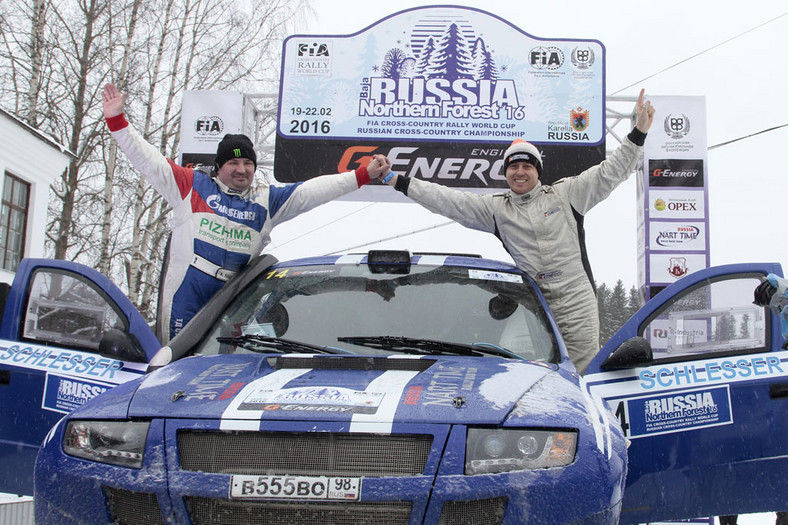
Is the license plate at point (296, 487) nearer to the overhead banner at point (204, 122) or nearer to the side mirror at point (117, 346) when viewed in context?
the side mirror at point (117, 346)

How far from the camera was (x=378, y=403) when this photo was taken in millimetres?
2061

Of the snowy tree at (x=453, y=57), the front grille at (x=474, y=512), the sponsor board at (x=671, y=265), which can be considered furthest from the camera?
the snowy tree at (x=453, y=57)

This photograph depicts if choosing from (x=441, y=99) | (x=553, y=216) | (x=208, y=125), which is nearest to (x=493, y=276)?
→ (x=553, y=216)

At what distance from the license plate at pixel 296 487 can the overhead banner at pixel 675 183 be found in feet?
23.1

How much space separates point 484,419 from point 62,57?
1883cm

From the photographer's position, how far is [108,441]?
2078mm

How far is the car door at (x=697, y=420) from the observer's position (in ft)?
9.68

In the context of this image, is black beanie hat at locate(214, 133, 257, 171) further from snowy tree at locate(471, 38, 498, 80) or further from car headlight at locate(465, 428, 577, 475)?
snowy tree at locate(471, 38, 498, 80)

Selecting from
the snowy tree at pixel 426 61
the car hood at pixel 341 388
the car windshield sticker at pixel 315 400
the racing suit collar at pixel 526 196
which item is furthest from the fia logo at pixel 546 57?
the car windshield sticker at pixel 315 400

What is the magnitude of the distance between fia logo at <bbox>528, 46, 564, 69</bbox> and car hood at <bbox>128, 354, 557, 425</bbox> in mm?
6546

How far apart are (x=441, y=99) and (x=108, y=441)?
689 cm

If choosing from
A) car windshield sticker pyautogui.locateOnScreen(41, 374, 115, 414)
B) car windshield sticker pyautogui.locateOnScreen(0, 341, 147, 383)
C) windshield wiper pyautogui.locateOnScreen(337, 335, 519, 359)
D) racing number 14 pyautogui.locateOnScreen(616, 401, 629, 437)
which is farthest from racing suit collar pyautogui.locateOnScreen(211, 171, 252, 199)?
racing number 14 pyautogui.locateOnScreen(616, 401, 629, 437)

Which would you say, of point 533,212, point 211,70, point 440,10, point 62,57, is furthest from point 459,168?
point 62,57

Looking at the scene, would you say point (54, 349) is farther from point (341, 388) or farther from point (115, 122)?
point (341, 388)
